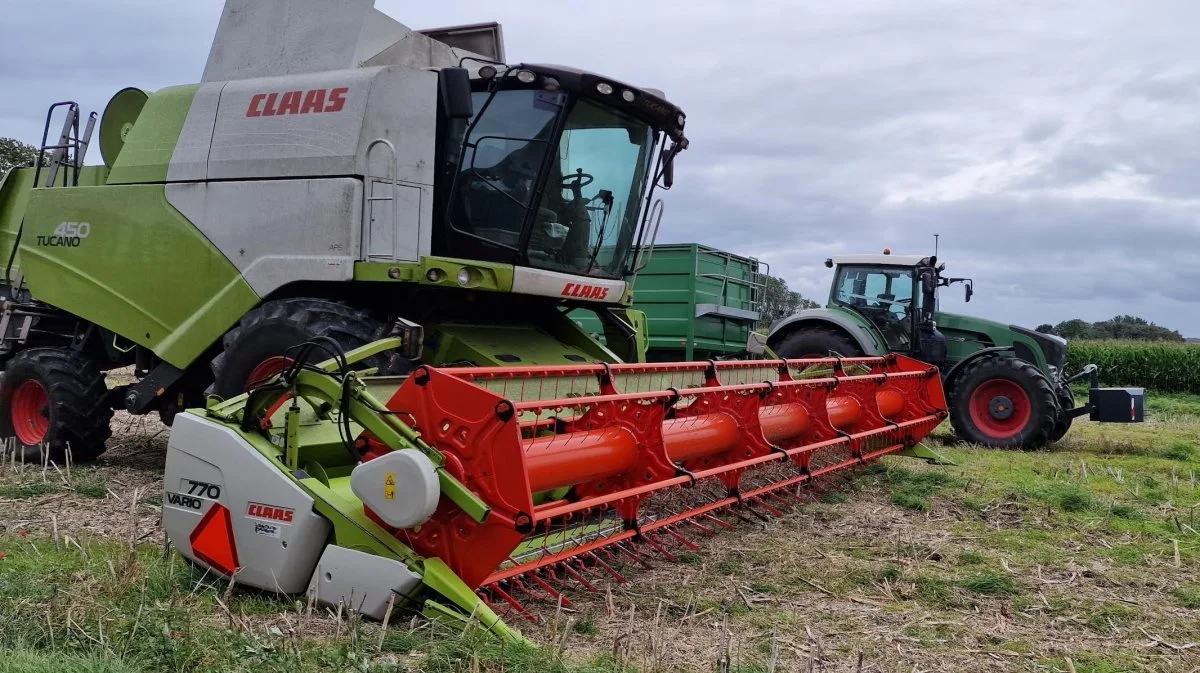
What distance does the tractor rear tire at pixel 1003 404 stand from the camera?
9.33m

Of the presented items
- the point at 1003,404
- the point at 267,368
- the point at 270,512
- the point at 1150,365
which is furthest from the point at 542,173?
the point at 1150,365

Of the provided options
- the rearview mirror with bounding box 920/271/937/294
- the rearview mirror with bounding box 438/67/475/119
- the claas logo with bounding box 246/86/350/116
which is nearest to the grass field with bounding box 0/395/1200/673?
the claas logo with bounding box 246/86/350/116

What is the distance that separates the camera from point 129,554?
384cm

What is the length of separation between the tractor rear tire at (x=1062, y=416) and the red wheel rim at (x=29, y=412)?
883cm

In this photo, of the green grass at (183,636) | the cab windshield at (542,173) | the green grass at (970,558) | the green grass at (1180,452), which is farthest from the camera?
the green grass at (1180,452)

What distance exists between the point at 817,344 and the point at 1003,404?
2.07 m

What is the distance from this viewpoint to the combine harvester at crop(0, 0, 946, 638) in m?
3.33

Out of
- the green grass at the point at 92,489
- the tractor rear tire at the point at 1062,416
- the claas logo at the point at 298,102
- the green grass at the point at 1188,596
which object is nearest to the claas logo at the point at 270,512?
the green grass at the point at 92,489

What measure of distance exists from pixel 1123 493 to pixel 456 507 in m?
5.21

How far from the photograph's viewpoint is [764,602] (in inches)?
147

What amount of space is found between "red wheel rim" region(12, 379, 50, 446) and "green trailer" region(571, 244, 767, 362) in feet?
20.6

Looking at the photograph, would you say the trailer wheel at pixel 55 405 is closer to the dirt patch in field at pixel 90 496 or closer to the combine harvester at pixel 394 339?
the combine harvester at pixel 394 339

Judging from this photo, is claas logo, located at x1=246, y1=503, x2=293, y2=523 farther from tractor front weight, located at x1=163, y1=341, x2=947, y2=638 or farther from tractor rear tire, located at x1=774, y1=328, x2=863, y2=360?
tractor rear tire, located at x1=774, y1=328, x2=863, y2=360

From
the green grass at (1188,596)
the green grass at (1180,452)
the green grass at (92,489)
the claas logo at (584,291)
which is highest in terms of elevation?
the claas logo at (584,291)
